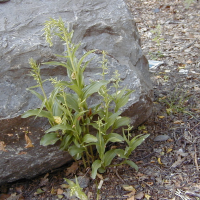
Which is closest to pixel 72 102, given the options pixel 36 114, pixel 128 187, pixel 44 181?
pixel 36 114

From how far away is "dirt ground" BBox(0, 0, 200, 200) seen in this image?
2377mm

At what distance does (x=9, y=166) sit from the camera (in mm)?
2549

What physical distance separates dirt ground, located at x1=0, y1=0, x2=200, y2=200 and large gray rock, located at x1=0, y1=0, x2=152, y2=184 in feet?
0.65

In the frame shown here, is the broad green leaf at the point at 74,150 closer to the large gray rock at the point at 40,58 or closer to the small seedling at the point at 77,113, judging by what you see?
the small seedling at the point at 77,113

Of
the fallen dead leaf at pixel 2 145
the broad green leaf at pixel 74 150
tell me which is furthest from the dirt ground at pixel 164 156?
the fallen dead leaf at pixel 2 145

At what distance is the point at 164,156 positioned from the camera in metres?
2.73

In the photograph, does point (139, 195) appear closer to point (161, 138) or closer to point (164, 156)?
point (164, 156)

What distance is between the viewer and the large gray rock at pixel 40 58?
2.41 m

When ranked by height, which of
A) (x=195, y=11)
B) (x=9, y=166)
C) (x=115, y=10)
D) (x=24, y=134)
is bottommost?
(x=195, y=11)

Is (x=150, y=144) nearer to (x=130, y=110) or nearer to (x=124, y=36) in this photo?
(x=130, y=110)

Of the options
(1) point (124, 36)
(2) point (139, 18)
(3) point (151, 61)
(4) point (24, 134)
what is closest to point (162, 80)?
(3) point (151, 61)

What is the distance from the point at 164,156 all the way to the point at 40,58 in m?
1.65

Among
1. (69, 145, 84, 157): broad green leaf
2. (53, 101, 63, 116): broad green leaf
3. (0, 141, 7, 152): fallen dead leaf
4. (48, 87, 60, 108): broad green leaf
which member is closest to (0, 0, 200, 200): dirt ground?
(69, 145, 84, 157): broad green leaf

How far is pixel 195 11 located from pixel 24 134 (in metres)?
5.48
